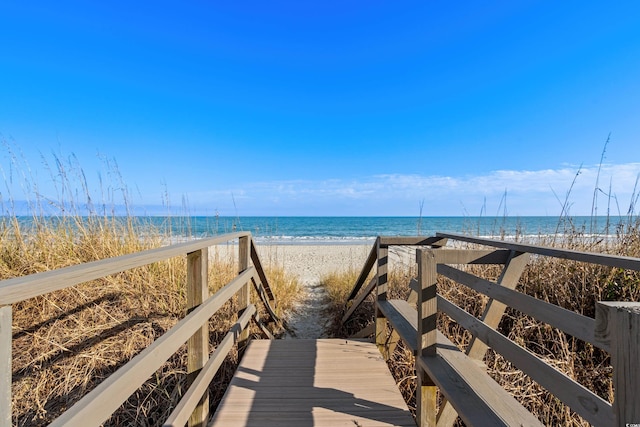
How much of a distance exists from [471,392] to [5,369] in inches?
67.5

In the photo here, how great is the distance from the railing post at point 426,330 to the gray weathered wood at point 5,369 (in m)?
1.72

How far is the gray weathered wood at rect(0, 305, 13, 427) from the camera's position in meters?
0.70

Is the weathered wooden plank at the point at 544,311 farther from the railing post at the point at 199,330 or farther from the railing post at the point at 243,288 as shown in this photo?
A: the railing post at the point at 243,288

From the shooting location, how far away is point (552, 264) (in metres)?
3.43

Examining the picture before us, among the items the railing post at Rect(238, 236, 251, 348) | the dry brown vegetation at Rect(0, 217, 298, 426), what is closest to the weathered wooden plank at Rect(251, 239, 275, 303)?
the railing post at Rect(238, 236, 251, 348)

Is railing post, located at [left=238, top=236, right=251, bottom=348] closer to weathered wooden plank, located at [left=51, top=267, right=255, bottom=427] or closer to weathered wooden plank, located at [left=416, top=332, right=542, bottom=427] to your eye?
weathered wooden plank, located at [left=51, top=267, right=255, bottom=427]

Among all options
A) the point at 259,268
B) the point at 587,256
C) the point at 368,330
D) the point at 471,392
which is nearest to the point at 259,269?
the point at 259,268

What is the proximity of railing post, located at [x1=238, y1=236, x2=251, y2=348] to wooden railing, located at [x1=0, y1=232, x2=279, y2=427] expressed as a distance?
11.5 inches

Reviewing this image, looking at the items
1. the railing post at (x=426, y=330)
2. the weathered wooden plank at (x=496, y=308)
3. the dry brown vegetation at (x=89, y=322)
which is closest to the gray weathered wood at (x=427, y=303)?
the railing post at (x=426, y=330)

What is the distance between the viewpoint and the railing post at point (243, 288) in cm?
321

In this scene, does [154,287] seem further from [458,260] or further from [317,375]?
[458,260]

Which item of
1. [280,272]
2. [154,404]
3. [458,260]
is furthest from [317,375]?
[280,272]

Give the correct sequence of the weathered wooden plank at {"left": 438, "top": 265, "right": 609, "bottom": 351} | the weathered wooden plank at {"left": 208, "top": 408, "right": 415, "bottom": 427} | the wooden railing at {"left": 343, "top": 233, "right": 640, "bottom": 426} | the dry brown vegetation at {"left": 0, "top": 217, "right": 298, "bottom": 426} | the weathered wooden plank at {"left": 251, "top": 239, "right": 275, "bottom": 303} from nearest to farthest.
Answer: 1. the wooden railing at {"left": 343, "top": 233, "right": 640, "bottom": 426}
2. the weathered wooden plank at {"left": 438, "top": 265, "right": 609, "bottom": 351}
3. the weathered wooden plank at {"left": 208, "top": 408, "right": 415, "bottom": 427}
4. the dry brown vegetation at {"left": 0, "top": 217, "right": 298, "bottom": 426}
5. the weathered wooden plank at {"left": 251, "top": 239, "right": 275, "bottom": 303}

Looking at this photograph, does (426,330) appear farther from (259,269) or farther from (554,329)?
(259,269)
